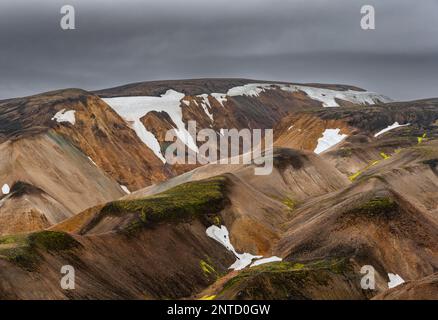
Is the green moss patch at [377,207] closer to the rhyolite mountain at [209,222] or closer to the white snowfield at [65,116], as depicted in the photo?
the rhyolite mountain at [209,222]

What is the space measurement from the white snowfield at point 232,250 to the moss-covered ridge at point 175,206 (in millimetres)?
1409

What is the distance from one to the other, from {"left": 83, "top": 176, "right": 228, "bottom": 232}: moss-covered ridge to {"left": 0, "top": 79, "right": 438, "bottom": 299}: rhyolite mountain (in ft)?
0.53

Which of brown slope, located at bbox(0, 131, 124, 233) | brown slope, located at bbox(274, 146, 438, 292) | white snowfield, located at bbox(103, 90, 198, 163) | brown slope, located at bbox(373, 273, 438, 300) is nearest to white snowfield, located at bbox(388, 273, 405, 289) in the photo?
brown slope, located at bbox(274, 146, 438, 292)

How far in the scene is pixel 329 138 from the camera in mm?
181250

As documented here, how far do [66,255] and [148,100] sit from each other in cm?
13652

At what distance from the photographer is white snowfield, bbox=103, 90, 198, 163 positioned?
582 feet

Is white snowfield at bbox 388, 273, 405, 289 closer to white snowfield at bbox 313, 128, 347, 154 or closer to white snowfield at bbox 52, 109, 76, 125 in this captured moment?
white snowfield at bbox 52, 109, 76, 125

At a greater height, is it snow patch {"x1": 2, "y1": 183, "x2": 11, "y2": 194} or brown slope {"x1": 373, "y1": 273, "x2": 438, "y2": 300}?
brown slope {"x1": 373, "y1": 273, "x2": 438, "y2": 300}

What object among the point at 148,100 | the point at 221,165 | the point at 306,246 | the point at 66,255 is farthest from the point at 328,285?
the point at 148,100

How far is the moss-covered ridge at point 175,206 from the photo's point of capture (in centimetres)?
8031

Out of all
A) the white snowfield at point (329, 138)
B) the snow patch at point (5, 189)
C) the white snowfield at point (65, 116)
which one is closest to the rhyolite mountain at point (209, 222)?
the white snowfield at point (65, 116)

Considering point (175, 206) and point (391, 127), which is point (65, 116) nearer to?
point (391, 127)

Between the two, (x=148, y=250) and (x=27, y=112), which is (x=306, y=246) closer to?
(x=148, y=250)

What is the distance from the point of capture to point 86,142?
153750 millimetres
